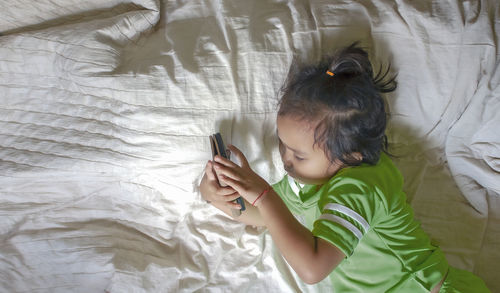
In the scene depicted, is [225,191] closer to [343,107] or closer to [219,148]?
[219,148]

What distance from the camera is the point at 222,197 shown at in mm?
961

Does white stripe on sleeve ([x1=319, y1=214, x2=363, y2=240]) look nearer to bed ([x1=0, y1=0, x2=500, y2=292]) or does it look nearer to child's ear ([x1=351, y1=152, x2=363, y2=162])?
child's ear ([x1=351, y1=152, x2=363, y2=162])

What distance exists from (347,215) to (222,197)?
0.33 meters

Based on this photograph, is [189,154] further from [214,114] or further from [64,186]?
[64,186]

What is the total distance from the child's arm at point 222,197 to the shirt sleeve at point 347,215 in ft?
0.78

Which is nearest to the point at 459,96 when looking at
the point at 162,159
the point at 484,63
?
the point at 484,63

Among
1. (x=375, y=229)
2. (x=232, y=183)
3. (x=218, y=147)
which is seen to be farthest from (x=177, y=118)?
(x=375, y=229)

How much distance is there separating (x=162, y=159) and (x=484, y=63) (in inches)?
37.7

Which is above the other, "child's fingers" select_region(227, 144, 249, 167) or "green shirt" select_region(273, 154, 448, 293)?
"child's fingers" select_region(227, 144, 249, 167)

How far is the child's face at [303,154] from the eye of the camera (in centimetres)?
85

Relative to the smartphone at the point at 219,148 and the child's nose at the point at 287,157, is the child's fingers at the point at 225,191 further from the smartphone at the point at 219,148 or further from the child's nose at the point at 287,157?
the child's nose at the point at 287,157

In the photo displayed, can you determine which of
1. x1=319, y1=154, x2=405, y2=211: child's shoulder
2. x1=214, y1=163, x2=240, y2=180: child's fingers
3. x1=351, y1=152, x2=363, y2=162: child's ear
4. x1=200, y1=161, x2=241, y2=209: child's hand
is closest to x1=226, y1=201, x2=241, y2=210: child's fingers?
x1=200, y1=161, x2=241, y2=209: child's hand

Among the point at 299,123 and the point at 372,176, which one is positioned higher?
the point at 299,123

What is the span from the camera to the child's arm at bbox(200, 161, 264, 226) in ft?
3.08
